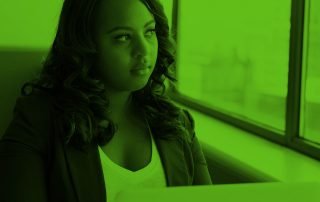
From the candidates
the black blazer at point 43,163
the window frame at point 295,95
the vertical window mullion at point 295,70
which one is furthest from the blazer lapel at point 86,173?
the vertical window mullion at point 295,70

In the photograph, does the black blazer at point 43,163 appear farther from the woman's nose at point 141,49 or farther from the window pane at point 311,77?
the window pane at point 311,77

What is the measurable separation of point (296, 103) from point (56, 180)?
1.28 meters

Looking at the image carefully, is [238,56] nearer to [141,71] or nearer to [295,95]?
[295,95]

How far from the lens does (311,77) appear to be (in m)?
2.15

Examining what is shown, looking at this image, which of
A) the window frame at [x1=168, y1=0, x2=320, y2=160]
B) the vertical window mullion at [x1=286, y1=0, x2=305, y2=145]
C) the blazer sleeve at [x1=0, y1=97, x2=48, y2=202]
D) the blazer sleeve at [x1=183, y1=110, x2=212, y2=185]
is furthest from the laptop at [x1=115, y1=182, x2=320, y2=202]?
the vertical window mullion at [x1=286, y1=0, x2=305, y2=145]

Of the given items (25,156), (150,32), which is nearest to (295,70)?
(150,32)

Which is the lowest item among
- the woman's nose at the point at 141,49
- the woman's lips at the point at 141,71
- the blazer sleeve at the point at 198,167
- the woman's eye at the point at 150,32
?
the blazer sleeve at the point at 198,167

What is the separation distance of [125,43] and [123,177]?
1.09 feet

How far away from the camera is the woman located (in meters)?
1.16

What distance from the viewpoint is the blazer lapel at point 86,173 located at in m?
1.20

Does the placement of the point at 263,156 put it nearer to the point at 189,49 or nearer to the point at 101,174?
the point at 101,174

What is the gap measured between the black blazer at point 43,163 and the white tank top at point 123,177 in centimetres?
2

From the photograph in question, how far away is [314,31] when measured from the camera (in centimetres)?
211

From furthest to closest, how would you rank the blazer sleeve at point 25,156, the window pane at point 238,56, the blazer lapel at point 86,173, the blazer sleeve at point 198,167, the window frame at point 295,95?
the window pane at point 238,56
the window frame at point 295,95
the blazer sleeve at point 198,167
the blazer lapel at point 86,173
the blazer sleeve at point 25,156
